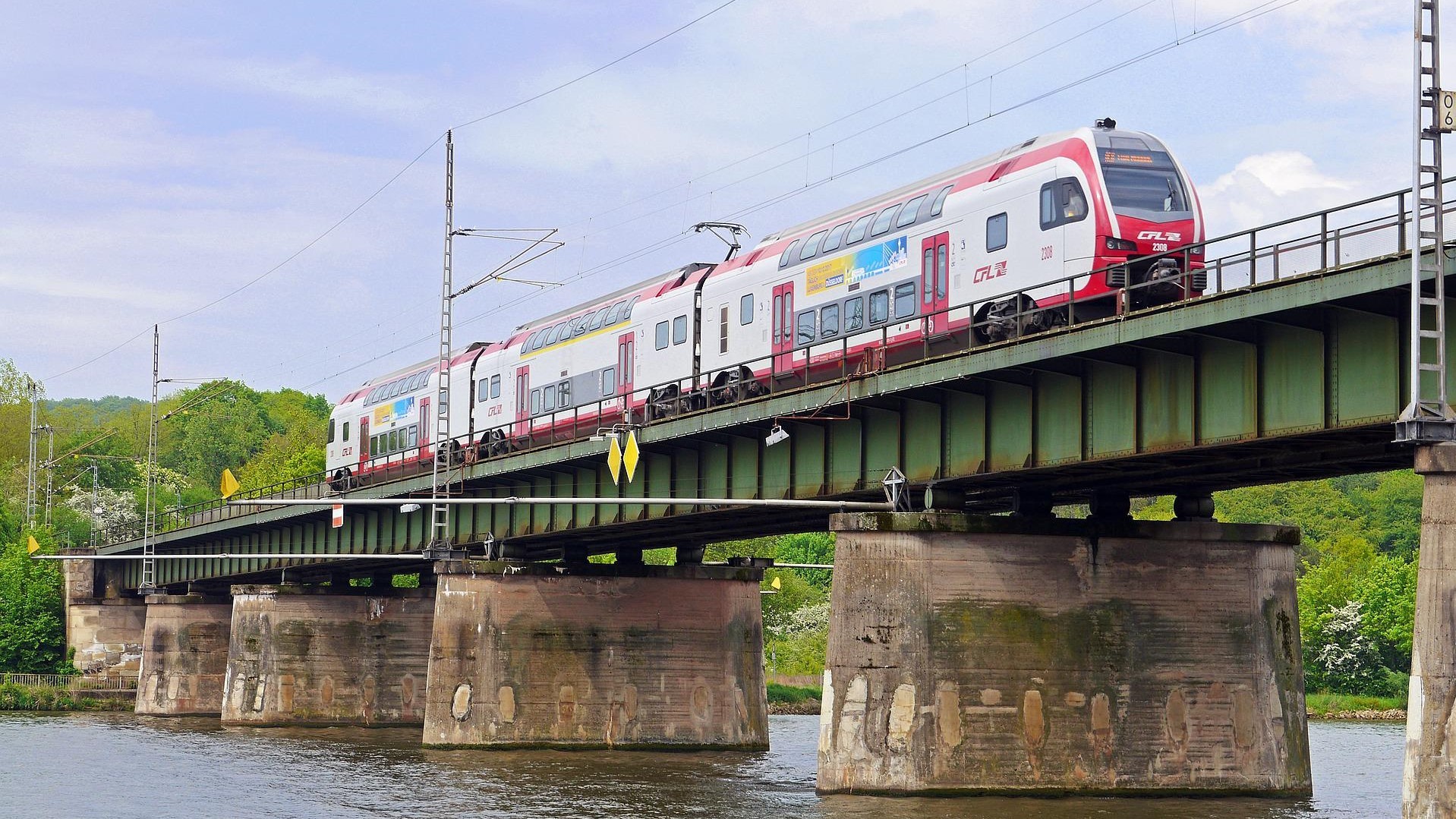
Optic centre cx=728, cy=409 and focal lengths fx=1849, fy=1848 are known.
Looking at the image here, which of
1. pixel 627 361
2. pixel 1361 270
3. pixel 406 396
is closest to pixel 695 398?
pixel 627 361

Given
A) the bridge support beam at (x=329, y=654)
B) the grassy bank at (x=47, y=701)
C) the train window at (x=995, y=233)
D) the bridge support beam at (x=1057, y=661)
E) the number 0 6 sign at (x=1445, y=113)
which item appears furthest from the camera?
the grassy bank at (x=47, y=701)

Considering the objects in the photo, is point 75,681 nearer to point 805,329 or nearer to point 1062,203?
point 805,329

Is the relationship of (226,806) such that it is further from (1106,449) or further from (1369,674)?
(1369,674)

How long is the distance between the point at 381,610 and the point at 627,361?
2682 cm

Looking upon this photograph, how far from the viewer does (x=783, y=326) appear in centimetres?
4609

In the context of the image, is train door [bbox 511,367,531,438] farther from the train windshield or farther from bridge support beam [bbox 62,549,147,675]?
bridge support beam [bbox 62,549,147,675]

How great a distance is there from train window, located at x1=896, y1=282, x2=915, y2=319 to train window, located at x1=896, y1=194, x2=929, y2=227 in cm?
145

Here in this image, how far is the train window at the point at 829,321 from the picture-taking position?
142 feet

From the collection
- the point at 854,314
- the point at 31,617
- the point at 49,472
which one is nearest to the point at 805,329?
the point at 854,314

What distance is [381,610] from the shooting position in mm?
78125

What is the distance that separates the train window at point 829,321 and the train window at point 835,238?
142cm

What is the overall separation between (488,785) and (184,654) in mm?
50772

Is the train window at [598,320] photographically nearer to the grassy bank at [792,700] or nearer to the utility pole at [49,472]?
the grassy bank at [792,700]

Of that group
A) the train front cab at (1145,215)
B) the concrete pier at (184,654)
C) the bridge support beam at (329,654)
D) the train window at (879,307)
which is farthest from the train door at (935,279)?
the concrete pier at (184,654)
